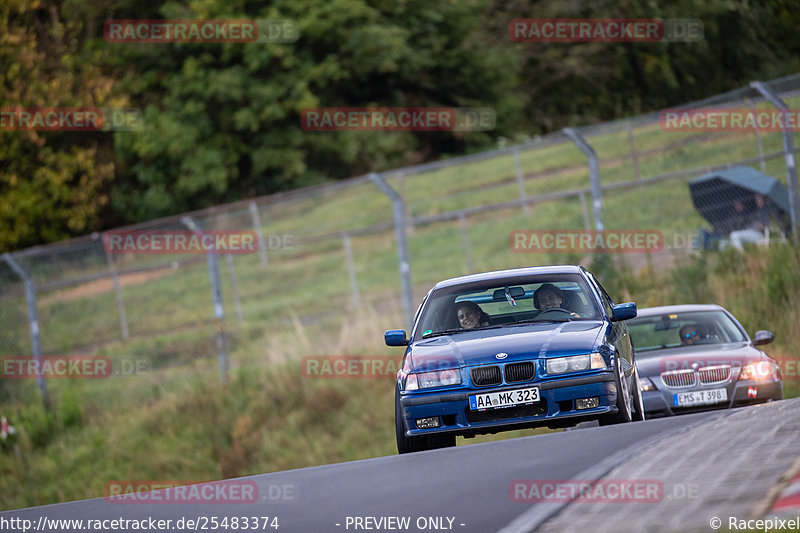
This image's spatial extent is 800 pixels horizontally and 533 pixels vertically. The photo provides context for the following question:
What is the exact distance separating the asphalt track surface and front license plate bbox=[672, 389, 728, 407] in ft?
6.32

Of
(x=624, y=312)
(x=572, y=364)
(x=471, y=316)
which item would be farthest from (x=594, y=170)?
(x=572, y=364)

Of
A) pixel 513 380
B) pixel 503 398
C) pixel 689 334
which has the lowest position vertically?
pixel 689 334

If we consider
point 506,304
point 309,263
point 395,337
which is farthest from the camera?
point 309,263

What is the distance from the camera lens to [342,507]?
21.2ft

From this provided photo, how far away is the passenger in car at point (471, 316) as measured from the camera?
8594mm

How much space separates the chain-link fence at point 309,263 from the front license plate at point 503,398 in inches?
310

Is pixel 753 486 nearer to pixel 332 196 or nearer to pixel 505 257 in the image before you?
pixel 505 257

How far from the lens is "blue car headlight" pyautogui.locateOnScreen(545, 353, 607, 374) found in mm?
7367

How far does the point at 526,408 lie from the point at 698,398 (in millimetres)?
3253

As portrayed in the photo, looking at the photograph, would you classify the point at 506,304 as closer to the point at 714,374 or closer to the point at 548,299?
the point at 548,299

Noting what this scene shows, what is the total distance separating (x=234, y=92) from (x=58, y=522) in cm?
3050

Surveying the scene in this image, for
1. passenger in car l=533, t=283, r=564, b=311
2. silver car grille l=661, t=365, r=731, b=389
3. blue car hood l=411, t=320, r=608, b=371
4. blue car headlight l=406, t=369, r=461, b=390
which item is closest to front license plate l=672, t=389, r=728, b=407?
silver car grille l=661, t=365, r=731, b=389

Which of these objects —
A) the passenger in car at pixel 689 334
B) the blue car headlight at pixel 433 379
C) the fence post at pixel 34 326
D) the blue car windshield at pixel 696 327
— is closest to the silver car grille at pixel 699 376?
the blue car windshield at pixel 696 327

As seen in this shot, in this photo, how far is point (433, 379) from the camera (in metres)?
7.52
